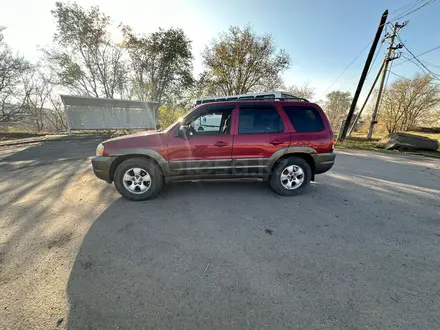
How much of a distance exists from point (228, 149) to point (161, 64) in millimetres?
20600

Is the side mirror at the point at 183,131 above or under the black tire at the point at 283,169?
above

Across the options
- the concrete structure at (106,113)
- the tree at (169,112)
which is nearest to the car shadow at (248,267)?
the concrete structure at (106,113)

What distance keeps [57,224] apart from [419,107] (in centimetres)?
3075

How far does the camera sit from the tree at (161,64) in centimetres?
1889

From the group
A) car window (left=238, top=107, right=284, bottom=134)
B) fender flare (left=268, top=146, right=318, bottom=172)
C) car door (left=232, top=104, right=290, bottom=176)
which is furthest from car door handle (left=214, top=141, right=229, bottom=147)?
fender flare (left=268, top=146, right=318, bottom=172)

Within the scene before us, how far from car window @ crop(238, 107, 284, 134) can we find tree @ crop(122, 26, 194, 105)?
19794 mm

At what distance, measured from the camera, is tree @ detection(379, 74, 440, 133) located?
18844 mm

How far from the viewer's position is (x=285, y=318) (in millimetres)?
1482

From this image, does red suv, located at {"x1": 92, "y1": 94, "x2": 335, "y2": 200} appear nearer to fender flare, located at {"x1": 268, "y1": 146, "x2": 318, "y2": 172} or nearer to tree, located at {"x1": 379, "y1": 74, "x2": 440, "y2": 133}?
fender flare, located at {"x1": 268, "y1": 146, "x2": 318, "y2": 172}

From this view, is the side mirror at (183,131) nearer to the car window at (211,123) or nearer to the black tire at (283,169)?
the car window at (211,123)

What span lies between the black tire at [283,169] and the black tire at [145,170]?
2.38m

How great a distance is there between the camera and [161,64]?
65.2ft

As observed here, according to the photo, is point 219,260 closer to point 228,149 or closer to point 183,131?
point 228,149

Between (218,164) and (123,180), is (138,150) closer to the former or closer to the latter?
(123,180)
